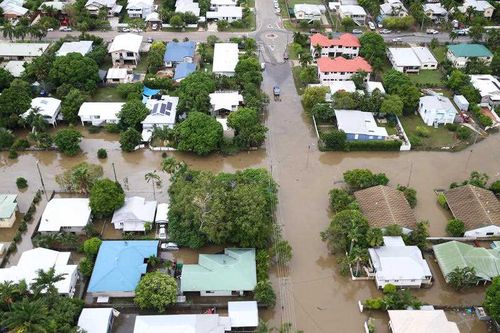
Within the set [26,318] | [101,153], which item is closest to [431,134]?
[101,153]

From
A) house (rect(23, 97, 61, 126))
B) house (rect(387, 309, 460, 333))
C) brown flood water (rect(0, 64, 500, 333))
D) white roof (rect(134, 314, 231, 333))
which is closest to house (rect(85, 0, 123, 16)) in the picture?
house (rect(23, 97, 61, 126))

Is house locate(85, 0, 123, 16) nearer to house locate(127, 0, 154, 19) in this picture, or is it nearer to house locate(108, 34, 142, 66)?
house locate(127, 0, 154, 19)

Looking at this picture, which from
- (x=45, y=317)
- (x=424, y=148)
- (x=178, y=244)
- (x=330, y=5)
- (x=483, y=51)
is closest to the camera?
(x=45, y=317)

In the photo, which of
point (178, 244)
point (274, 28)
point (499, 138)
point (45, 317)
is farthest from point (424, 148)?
point (45, 317)

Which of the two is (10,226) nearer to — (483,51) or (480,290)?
(480,290)

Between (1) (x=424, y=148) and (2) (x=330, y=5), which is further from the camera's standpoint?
(2) (x=330, y=5)

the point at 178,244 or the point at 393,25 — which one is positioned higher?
the point at 393,25

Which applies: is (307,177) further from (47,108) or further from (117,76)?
(47,108)
